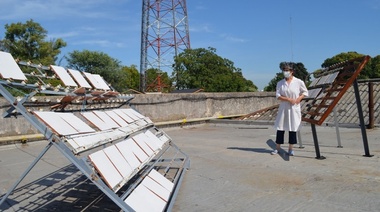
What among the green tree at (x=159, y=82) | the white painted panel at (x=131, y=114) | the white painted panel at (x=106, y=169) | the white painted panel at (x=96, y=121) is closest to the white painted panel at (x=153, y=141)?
the white painted panel at (x=131, y=114)

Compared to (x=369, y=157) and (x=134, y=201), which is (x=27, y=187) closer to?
(x=134, y=201)

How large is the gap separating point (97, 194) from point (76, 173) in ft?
4.72

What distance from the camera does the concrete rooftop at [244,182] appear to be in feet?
13.7

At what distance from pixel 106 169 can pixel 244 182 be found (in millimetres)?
2632

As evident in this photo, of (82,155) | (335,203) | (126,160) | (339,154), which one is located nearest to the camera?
(82,155)

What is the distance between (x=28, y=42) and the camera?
105ft

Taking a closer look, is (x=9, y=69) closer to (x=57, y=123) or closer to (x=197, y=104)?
(x=57, y=123)

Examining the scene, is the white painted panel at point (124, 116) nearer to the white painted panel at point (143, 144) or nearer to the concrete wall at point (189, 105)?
the white painted panel at point (143, 144)

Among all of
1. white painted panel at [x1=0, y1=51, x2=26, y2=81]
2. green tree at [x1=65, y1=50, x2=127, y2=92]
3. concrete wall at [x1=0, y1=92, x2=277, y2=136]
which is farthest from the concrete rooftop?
green tree at [x1=65, y1=50, x2=127, y2=92]

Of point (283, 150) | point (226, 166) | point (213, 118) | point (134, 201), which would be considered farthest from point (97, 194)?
point (213, 118)

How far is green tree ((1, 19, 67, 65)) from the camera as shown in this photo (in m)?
31.1

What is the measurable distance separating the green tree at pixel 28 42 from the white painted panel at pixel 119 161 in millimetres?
29454

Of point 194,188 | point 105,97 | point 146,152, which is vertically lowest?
point 194,188

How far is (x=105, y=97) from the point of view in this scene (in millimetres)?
5176
